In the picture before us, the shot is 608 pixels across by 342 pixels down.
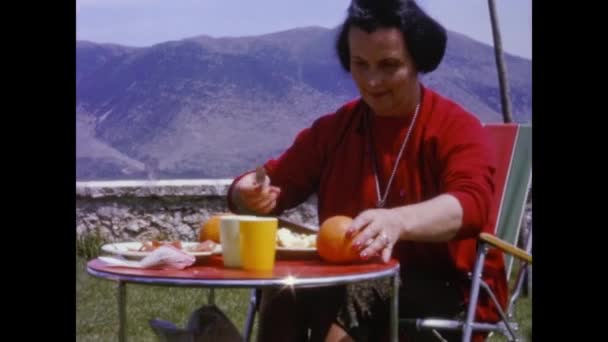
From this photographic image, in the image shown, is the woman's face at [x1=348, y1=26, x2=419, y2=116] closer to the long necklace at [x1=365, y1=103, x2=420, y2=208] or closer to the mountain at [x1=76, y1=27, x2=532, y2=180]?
the long necklace at [x1=365, y1=103, x2=420, y2=208]

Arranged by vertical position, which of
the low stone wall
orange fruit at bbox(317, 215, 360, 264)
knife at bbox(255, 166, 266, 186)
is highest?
knife at bbox(255, 166, 266, 186)

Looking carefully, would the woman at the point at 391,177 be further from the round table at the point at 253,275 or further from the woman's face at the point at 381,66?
the round table at the point at 253,275

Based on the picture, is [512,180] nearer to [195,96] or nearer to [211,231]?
[211,231]

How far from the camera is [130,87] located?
1045cm

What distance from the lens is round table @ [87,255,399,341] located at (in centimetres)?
185

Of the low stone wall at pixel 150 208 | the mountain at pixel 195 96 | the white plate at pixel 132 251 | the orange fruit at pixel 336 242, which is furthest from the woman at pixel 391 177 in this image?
the mountain at pixel 195 96

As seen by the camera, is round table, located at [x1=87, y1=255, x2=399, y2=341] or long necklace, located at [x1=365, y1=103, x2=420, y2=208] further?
long necklace, located at [x1=365, y1=103, x2=420, y2=208]

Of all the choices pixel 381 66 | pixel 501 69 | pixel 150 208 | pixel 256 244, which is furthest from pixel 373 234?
pixel 150 208

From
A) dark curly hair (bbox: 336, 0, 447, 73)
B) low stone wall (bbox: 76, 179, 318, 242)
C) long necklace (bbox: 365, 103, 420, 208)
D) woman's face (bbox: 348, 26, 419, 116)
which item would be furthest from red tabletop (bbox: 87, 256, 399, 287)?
low stone wall (bbox: 76, 179, 318, 242)

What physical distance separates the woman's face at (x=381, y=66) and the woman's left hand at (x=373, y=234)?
20.0 inches
